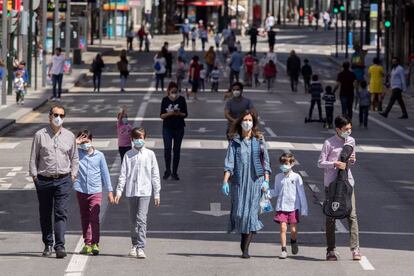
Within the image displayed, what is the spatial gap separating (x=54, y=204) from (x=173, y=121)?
9.77 metres

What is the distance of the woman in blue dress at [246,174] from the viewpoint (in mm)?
18547

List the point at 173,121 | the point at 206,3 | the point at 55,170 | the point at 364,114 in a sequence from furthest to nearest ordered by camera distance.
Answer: the point at 206,3
the point at 364,114
the point at 173,121
the point at 55,170

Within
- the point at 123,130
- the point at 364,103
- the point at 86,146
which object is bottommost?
the point at 364,103

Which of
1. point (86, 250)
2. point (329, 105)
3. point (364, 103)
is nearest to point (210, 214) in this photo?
point (86, 250)

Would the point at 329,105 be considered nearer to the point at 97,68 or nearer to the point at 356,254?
the point at 97,68

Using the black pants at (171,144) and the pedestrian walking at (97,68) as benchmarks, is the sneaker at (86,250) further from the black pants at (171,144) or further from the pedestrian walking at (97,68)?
the pedestrian walking at (97,68)

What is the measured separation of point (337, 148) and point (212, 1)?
417ft

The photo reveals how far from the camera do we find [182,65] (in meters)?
61.4

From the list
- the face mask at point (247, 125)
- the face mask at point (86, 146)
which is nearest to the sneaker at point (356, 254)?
the face mask at point (247, 125)

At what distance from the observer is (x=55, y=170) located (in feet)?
61.7

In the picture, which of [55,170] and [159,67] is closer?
[55,170]

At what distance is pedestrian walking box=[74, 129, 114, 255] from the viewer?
744 inches

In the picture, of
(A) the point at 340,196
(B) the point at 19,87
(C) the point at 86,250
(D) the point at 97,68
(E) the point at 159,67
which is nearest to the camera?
(A) the point at 340,196

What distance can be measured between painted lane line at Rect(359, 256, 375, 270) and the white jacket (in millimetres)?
2553
